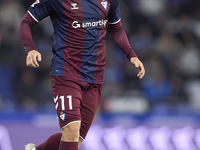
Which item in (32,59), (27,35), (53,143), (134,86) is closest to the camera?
(32,59)

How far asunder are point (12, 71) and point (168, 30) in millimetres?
3963

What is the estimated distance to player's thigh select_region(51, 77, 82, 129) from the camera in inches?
157

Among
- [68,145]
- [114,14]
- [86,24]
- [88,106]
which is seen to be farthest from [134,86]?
[68,145]

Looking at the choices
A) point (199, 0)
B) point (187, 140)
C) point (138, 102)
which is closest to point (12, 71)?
point (138, 102)

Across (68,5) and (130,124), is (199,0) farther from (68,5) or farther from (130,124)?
(68,5)

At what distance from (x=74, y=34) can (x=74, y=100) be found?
2.08ft

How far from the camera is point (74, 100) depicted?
4.03m

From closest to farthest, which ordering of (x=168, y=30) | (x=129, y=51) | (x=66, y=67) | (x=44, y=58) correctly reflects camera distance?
(x=66, y=67) < (x=129, y=51) < (x=44, y=58) < (x=168, y=30)

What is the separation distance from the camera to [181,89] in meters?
9.34

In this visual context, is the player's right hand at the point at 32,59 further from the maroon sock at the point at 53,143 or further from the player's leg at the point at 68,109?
the maroon sock at the point at 53,143

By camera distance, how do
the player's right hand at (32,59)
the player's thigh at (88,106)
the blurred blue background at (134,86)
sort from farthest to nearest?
the blurred blue background at (134,86), the player's thigh at (88,106), the player's right hand at (32,59)

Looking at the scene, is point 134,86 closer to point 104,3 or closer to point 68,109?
point 104,3

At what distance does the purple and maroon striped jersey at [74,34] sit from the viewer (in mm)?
4129

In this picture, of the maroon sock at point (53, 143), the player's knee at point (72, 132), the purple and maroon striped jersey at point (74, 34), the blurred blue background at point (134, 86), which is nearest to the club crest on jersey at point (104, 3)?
the purple and maroon striped jersey at point (74, 34)
